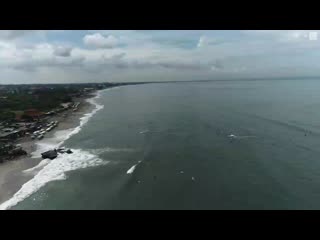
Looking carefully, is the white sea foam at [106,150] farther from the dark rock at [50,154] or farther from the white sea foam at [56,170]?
the dark rock at [50,154]

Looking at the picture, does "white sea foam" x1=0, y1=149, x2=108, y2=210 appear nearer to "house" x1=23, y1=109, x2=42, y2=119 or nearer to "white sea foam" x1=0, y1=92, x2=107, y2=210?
"white sea foam" x1=0, y1=92, x2=107, y2=210

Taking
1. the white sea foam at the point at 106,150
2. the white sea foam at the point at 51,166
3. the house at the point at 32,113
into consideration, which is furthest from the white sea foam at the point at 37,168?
the house at the point at 32,113

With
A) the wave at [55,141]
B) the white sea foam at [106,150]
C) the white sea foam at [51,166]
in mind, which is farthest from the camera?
the wave at [55,141]

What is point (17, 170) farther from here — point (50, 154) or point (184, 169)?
point (184, 169)

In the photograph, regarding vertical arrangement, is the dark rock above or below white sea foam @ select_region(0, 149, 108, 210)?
above

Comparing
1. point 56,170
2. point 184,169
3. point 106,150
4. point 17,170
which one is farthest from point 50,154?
point 184,169

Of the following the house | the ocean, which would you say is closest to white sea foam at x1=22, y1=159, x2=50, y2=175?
the ocean

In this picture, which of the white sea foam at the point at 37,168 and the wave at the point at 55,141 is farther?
the wave at the point at 55,141
